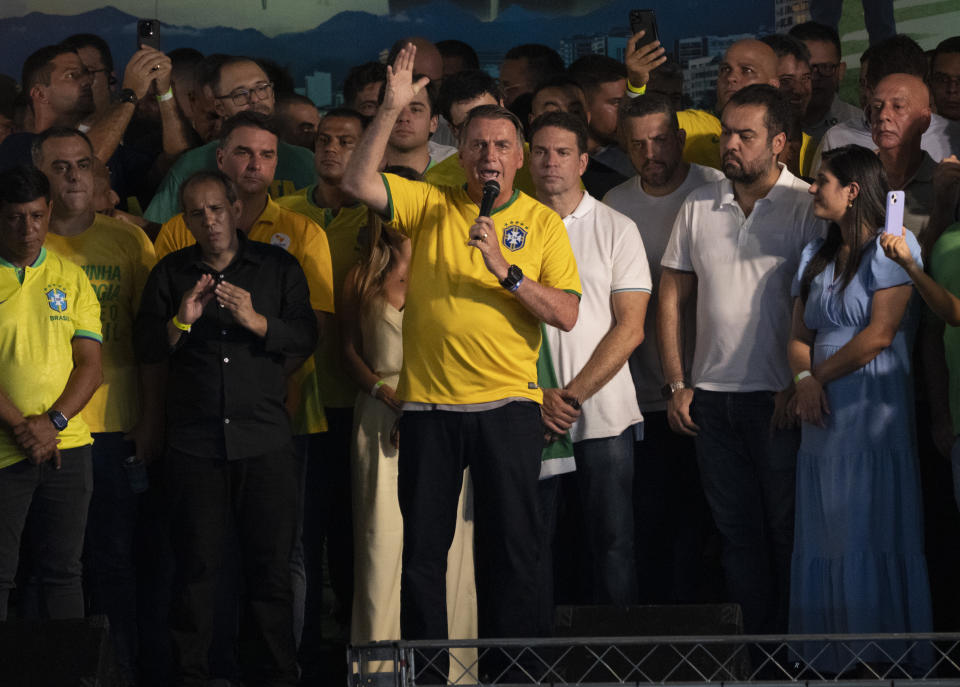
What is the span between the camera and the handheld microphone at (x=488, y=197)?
3.45 metres

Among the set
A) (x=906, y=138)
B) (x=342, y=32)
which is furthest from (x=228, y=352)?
(x=342, y=32)

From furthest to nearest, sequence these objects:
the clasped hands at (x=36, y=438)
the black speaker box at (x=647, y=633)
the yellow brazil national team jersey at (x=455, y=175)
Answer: the yellow brazil national team jersey at (x=455, y=175) → the clasped hands at (x=36, y=438) → the black speaker box at (x=647, y=633)

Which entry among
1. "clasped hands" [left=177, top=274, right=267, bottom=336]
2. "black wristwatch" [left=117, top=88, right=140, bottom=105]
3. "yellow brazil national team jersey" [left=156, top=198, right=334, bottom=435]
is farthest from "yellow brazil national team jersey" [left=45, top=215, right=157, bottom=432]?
"black wristwatch" [left=117, top=88, right=140, bottom=105]

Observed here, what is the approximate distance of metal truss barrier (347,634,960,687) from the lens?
2.15m

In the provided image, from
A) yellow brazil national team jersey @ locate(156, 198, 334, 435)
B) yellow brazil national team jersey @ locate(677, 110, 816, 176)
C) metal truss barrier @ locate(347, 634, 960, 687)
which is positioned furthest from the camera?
yellow brazil national team jersey @ locate(677, 110, 816, 176)

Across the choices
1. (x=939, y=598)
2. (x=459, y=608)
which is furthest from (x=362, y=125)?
(x=939, y=598)

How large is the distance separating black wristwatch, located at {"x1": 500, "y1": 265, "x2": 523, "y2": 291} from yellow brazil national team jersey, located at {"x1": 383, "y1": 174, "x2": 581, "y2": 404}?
144 millimetres

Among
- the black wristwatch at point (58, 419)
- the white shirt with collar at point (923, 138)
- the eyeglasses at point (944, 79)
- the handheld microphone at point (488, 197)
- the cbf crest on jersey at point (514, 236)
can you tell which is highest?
the eyeglasses at point (944, 79)

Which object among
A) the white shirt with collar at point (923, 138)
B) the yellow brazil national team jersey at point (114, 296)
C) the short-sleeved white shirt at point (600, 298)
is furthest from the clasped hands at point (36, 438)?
the white shirt with collar at point (923, 138)

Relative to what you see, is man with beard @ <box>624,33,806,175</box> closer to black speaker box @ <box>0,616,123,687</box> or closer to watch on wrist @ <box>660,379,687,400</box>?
watch on wrist @ <box>660,379,687,400</box>

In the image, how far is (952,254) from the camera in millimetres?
3896

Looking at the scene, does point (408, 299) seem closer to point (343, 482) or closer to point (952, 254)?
point (343, 482)

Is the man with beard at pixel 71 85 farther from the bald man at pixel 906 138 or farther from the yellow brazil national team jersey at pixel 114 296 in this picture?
the bald man at pixel 906 138

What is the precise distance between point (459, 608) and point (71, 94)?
242 centimetres
